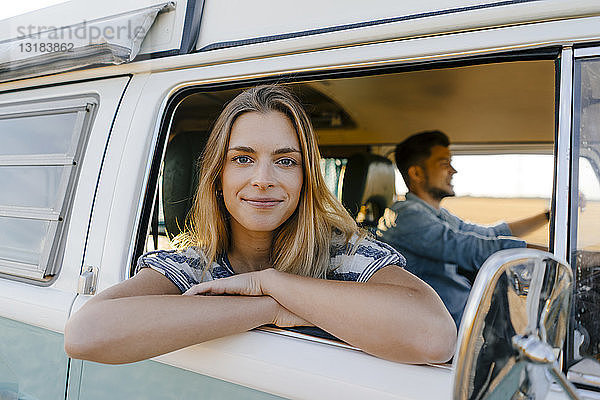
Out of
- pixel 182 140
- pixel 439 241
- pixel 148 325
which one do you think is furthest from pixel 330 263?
pixel 439 241

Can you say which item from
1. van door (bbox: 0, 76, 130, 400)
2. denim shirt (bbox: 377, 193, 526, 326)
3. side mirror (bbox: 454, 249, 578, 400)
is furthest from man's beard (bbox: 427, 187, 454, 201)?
side mirror (bbox: 454, 249, 578, 400)

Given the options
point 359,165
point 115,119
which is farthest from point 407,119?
point 115,119

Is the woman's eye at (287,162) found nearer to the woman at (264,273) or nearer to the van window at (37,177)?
the woman at (264,273)

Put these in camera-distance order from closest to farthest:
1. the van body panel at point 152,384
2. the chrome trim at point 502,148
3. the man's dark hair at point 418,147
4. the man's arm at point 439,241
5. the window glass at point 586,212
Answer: the window glass at point 586,212, the van body panel at point 152,384, the man's arm at point 439,241, the man's dark hair at point 418,147, the chrome trim at point 502,148

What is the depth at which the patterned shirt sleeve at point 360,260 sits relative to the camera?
1.52 m

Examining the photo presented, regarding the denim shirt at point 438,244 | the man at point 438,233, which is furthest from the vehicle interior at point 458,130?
the denim shirt at point 438,244

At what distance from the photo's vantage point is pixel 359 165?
155 inches

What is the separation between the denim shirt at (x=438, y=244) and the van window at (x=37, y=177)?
157 cm

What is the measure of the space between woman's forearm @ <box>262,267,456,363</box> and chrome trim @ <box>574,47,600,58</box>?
636mm

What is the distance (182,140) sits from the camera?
1.93 meters

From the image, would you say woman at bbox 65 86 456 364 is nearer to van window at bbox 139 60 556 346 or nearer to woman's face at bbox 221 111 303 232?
woman's face at bbox 221 111 303 232

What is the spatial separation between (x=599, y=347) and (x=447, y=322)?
31cm

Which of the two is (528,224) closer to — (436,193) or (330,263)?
(436,193)

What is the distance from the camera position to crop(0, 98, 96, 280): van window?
1.78 metres
